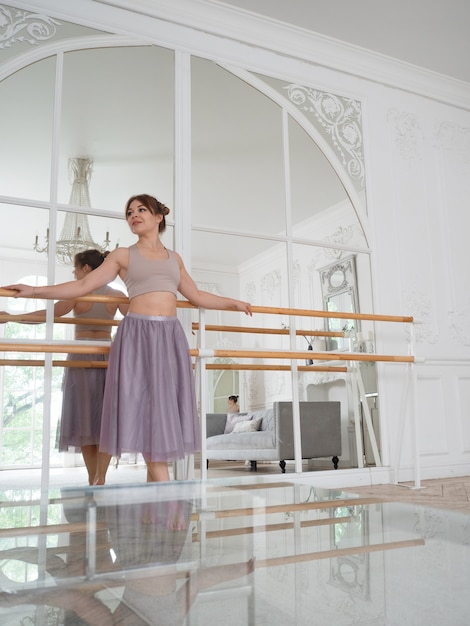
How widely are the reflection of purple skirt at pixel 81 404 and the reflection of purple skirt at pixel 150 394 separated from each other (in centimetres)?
28

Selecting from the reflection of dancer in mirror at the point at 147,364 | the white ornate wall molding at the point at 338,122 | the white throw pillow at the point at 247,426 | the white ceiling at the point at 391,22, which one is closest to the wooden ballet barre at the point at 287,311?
the reflection of dancer in mirror at the point at 147,364

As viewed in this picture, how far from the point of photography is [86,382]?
8.66ft

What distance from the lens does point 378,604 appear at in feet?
1.06

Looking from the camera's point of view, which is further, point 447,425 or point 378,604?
point 447,425

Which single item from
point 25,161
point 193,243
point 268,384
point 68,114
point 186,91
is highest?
point 186,91

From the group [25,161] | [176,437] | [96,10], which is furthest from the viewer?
[96,10]

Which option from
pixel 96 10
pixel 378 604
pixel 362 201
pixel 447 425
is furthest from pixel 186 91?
pixel 378 604

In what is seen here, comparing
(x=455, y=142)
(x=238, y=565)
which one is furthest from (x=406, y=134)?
(x=238, y=565)

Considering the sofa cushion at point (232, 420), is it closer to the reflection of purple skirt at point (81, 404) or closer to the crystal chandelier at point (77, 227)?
the reflection of purple skirt at point (81, 404)

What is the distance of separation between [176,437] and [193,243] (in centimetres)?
123

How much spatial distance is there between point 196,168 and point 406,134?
5.76 feet

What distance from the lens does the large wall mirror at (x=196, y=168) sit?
2.76 m

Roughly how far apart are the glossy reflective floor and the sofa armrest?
220 centimetres

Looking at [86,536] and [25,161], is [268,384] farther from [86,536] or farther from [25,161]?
[86,536]
